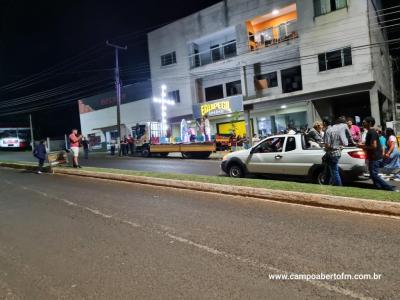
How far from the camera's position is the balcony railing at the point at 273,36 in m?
24.5

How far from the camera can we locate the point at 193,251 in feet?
Result: 14.7

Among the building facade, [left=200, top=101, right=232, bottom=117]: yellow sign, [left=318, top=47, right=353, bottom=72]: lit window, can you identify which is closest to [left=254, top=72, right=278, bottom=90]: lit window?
A: [left=200, top=101, right=232, bottom=117]: yellow sign

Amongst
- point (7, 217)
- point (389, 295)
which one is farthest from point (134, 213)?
point (389, 295)

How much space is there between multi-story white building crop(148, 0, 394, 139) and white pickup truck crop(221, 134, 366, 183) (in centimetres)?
1320

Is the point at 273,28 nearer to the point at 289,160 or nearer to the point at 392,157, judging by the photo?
the point at 392,157

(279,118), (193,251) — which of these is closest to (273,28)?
(279,118)

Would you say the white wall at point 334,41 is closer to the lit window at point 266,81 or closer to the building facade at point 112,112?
the lit window at point 266,81

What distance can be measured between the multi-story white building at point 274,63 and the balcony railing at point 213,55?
0.08 metres

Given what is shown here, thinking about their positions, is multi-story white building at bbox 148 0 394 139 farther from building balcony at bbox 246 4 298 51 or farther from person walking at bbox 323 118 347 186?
person walking at bbox 323 118 347 186

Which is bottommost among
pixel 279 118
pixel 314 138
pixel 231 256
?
pixel 231 256

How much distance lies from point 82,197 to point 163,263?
5.41 metres

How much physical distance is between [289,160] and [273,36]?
1913 centimetres

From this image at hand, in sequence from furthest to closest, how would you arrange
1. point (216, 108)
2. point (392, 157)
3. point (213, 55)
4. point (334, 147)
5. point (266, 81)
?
point (213, 55) → point (216, 108) → point (266, 81) → point (392, 157) → point (334, 147)

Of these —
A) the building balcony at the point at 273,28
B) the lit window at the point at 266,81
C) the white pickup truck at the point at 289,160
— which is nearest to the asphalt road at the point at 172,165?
the white pickup truck at the point at 289,160
